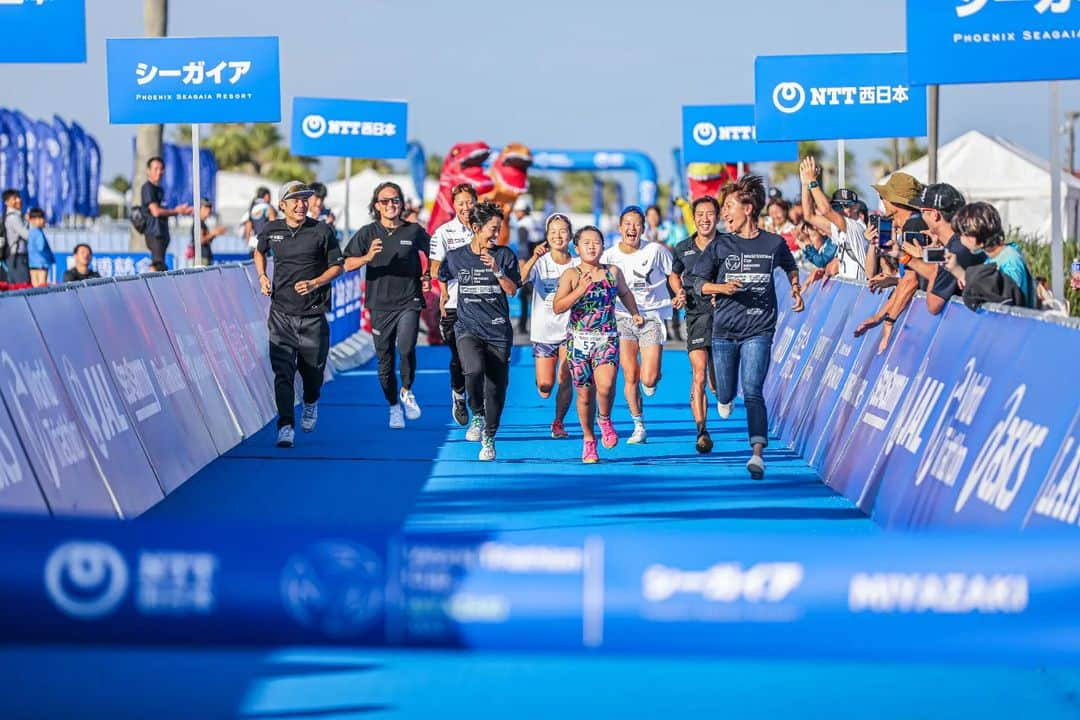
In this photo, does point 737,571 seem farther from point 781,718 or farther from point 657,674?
point 657,674

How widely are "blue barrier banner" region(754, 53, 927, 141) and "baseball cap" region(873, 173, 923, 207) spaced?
5780 mm

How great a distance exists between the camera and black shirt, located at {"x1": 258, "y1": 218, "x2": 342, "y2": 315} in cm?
1377

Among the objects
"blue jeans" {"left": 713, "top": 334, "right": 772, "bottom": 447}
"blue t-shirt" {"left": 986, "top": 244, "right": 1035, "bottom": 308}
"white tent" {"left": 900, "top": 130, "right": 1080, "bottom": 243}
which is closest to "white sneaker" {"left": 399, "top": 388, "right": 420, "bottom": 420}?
"blue jeans" {"left": 713, "top": 334, "right": 772, "bottom": 447}

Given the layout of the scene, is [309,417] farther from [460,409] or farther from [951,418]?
[951,418]

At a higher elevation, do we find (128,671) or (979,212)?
(979,212)

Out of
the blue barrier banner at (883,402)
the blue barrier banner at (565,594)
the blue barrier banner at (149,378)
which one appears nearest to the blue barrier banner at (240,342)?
the blue barrier banner at (149,378)

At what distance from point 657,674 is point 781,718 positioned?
2.38 ft

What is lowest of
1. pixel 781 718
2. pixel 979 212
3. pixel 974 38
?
pixel 781 718

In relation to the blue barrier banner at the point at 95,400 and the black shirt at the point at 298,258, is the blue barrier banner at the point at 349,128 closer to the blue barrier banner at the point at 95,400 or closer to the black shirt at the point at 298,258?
the black shirt at the point at 298,258

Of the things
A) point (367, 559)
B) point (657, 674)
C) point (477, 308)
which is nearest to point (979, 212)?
point (657, 674)

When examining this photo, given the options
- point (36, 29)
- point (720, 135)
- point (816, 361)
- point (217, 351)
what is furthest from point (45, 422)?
point (720, 135)

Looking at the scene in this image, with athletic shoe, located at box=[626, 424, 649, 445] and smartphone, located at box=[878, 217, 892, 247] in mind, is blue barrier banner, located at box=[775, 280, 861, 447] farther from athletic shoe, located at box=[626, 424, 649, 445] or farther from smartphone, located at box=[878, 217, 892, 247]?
athletic shoe, located at box=[626, 424, 649, 445]

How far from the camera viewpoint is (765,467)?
13.0m

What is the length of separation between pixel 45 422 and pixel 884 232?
749 centimetres
